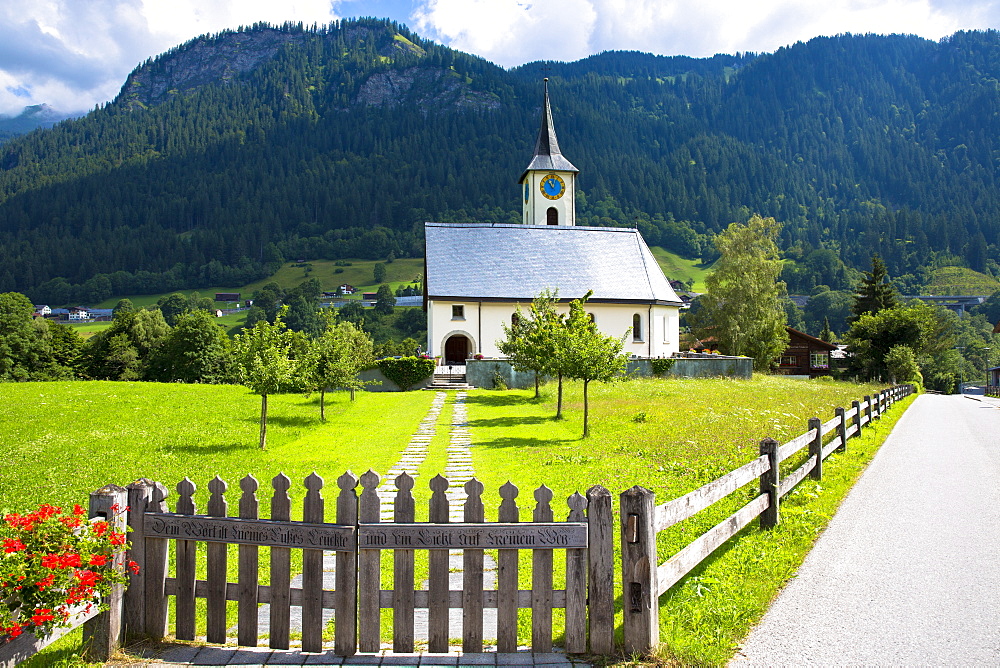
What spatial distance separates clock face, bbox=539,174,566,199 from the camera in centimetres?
5347

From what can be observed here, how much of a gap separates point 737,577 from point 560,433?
11322 millimetres

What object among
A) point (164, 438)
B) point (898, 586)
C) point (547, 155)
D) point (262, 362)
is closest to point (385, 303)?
point (547, 155)

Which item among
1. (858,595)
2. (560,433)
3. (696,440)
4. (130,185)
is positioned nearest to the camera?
(858,595)

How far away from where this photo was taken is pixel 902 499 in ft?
31.0

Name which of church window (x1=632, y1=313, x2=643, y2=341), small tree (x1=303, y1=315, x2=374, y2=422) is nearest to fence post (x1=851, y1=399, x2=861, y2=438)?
small tree (x1=303, y1=315, x2=374, y2=422)

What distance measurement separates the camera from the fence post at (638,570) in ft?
13.9

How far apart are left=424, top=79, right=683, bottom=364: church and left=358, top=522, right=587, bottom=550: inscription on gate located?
3714 cm

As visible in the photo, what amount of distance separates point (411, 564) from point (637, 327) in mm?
42641

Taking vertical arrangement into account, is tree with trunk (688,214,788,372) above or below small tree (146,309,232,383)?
above

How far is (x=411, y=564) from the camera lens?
13.9ft

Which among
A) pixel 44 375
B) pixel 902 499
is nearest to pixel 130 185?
pixel 44 375

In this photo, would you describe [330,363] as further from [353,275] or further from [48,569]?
[353,275]

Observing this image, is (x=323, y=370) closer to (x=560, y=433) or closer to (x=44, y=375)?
(x=560, y=433)

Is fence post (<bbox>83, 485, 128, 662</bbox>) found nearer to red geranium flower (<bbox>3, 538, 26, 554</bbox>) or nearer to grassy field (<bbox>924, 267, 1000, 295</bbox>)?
red geranium flower (<bbox>3, 538, 26, 554</bbox>)
